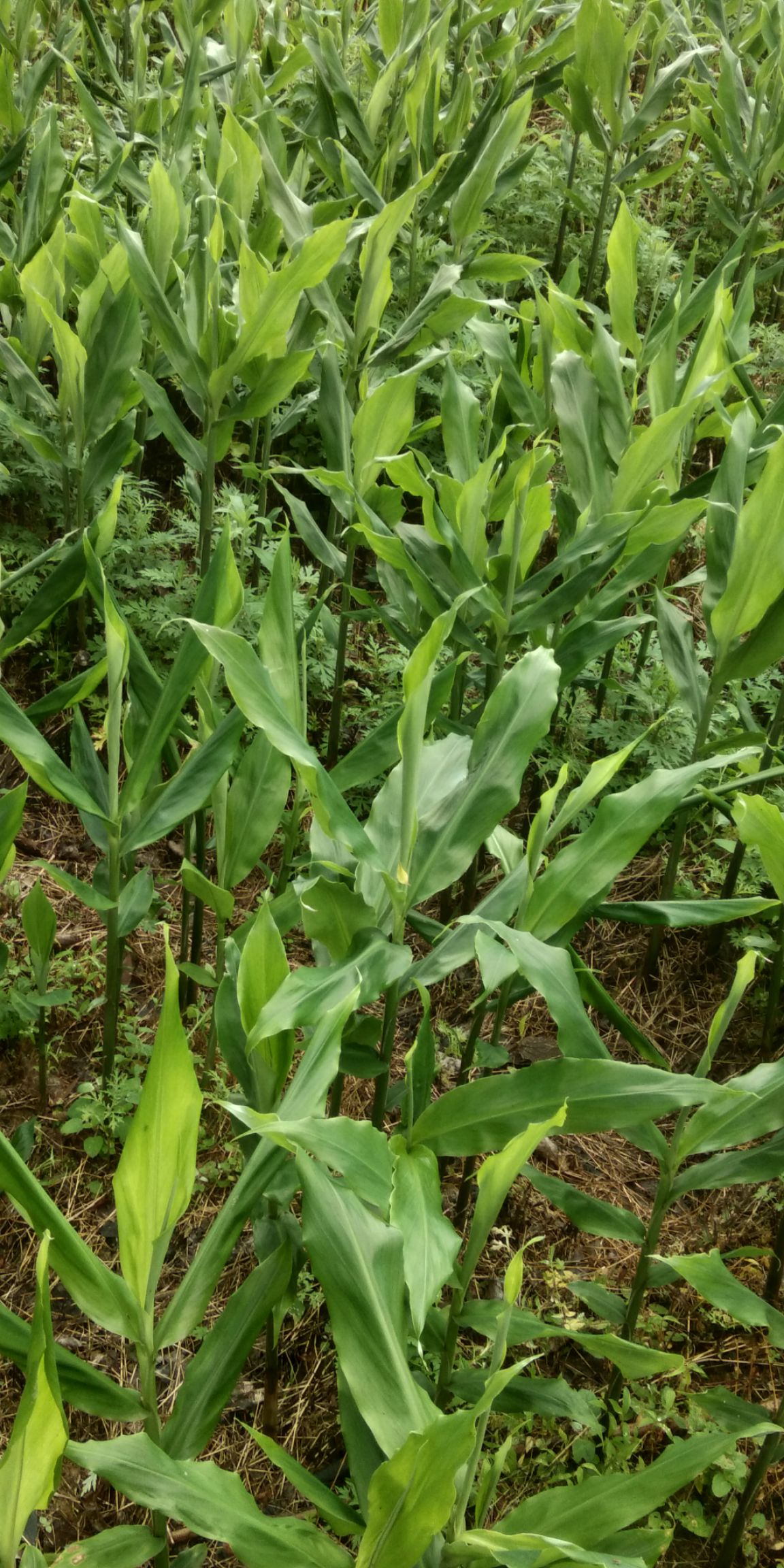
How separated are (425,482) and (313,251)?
0.50m

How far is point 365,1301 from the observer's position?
111 centimetres

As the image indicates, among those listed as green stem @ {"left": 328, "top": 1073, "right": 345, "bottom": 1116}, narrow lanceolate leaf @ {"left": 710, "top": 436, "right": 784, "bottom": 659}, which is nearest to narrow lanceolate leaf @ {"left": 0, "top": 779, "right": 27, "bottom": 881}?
green stem @ {"left": 328, "top": 1073, "right": 345, "bottom": 1116}

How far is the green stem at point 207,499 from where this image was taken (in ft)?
7.27

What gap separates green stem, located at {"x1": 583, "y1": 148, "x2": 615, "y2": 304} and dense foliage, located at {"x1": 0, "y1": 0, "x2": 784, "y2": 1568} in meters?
0.02

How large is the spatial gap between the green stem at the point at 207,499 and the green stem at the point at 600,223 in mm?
2184

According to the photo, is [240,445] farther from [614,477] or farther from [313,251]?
[614,477]

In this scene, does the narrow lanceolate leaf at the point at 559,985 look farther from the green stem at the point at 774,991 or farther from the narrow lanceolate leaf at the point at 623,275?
the narrow lanceolate leaf at the point at 623,275

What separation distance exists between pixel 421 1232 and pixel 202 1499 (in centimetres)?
31

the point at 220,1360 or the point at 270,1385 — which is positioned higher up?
the point at 220,1360

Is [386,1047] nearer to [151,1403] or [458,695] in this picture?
[151,1403]

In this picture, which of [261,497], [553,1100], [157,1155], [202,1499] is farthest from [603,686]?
[202,1499]

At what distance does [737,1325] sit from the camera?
1.83 m

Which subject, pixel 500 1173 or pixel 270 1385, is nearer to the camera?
pixel 500 1173

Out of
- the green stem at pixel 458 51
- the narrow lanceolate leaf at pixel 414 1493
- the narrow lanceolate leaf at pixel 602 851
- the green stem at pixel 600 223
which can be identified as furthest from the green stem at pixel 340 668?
the green stem at pixel 458 51
